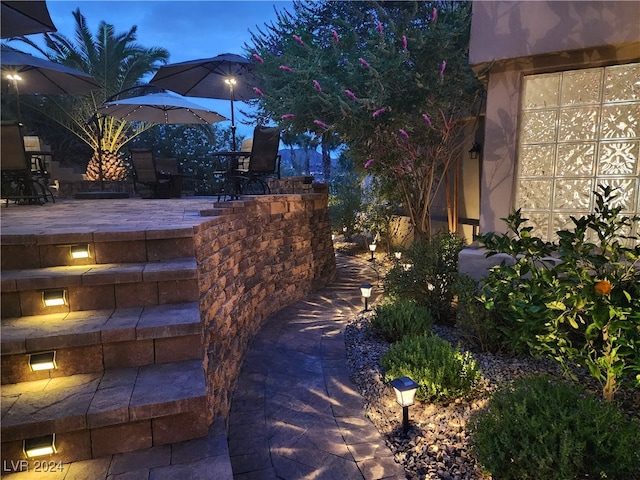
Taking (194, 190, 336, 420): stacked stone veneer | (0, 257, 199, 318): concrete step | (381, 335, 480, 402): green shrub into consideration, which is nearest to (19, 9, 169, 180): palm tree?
(194, 190, 336, 420): stacked stone veneer

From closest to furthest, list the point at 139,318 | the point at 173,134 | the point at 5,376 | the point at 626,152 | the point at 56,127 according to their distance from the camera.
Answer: the point at 5,376 → the point at 139,318 → the point at 626,152 → the point at 56,127 → the point at 173,134

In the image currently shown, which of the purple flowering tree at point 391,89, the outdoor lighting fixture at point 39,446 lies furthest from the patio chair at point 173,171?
the outdoor lighting fixture at point 39,446

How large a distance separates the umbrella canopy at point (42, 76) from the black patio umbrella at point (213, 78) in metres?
1.40

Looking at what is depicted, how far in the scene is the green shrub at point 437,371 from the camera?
9.58ft

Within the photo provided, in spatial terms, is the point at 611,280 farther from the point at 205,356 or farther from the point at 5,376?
the point at 5,376

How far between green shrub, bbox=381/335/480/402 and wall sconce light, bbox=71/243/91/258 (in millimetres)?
2456

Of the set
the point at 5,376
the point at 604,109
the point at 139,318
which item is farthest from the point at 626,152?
the point at 5,376

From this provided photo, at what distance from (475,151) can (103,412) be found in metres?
8.05

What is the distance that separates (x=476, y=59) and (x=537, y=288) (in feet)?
8.65

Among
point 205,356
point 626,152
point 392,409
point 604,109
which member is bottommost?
point 392,409

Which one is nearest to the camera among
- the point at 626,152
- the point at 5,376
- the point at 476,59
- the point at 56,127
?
the point at 5,376

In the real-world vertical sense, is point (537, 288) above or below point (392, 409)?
above

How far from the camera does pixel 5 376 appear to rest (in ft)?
6.57

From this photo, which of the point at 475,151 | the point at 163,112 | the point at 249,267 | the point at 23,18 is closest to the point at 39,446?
the point at 249,267
